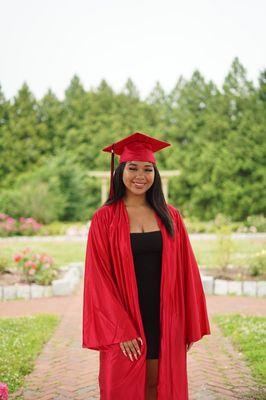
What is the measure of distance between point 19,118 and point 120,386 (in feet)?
90.4

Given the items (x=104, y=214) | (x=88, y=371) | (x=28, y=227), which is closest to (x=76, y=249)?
(x=28, y=227)

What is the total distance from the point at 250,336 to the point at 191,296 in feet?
10.7

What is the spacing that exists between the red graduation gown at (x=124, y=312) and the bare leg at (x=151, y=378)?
7 centimetres

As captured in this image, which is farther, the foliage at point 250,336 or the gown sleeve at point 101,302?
the foliage at point 250,336

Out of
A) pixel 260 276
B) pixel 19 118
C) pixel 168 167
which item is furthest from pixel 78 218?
pixel 260 276

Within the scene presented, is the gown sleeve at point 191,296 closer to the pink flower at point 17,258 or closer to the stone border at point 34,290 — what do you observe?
the stone border at point 34,290

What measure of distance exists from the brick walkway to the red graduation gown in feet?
4.62

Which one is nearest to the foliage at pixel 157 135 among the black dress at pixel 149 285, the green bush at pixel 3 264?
the green bush at pixel 3 264

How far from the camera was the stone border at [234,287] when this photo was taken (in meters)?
9.05

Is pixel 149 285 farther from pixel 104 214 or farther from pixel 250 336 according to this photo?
pixel 250 336

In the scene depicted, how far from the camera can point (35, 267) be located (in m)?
9.39

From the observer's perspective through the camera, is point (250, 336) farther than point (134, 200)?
Yes

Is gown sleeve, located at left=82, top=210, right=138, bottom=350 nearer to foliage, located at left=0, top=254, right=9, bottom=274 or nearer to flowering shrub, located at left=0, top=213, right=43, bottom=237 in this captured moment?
foliage, located at left=0, top=254, right=9, bottom=274

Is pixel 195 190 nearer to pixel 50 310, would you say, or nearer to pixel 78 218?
pixel 78 218
